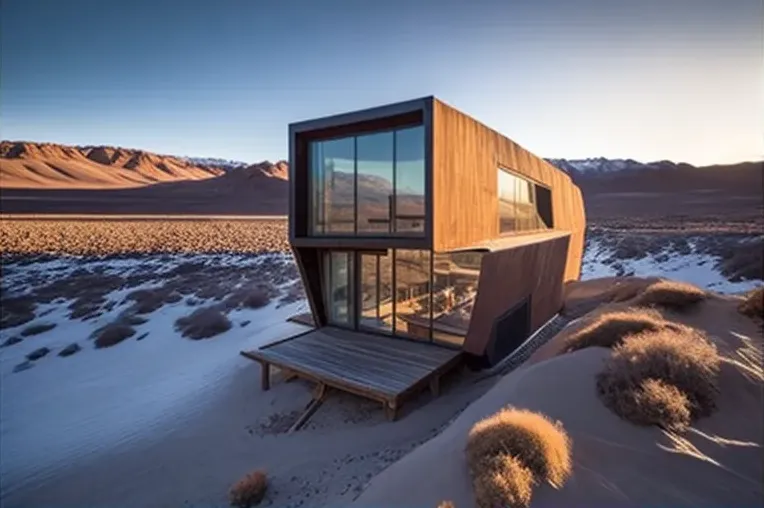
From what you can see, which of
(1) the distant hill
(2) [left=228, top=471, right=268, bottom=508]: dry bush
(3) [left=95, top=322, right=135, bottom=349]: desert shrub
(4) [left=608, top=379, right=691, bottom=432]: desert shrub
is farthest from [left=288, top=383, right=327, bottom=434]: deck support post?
(1) the distant hill

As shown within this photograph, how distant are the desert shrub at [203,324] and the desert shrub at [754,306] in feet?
44.8

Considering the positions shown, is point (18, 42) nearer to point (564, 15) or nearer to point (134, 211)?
point (564, 15)

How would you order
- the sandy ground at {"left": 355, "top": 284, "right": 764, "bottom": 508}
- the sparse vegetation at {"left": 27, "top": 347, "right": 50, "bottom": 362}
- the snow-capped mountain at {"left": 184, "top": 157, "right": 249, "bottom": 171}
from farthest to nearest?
the snow-capped mountain at {"left": 184, "top": 157, "right": 249, "bottom": 171}
the sparse vegetation at {"left": 27, "top": 347, "right": 50, "bottom": 362}
the sandy ground at {"left": 355, "top": 284, "right": 764, "bottom": 508}

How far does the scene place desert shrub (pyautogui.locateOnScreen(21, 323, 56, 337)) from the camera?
13664mm

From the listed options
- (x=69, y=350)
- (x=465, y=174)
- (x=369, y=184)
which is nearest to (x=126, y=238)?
(x=69, y=350)

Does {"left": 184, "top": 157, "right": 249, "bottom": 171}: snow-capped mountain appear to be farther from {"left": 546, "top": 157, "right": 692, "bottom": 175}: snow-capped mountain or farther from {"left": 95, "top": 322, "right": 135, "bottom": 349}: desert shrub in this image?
→ {"left": 95, "top": 322, "right": 135, "bottom": 349}: desert shrub

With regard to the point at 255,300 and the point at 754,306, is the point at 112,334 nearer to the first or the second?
the point at 255,300

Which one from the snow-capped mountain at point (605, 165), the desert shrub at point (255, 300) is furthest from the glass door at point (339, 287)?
the snow-capped mountain at point (605, 165)

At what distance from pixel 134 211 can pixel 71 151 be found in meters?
37.7

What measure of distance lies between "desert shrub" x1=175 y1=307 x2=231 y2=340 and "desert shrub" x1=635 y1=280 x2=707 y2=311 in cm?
1236

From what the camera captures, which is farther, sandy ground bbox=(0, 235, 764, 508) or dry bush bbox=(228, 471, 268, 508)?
dry bush bbox=(228, 471, 268, 508)

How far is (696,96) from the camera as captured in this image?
22.9 feet

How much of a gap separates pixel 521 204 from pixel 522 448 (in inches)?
372

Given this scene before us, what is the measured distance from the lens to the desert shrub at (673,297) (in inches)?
296
